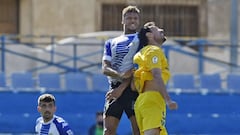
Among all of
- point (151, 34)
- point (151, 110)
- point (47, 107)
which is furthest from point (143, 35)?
point (47, 107)

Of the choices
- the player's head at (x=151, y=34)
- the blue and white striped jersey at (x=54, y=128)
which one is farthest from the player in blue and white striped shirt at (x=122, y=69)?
the blue and white striped jersey at (x=54, y=128)

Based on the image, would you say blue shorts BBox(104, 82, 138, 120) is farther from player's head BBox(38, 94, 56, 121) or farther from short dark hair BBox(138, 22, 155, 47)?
player's head BBox(38, 94, 56, 121)

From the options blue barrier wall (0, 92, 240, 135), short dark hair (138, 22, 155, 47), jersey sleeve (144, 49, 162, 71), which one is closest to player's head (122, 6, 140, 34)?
short dark hair (138, 22, 155, 47)

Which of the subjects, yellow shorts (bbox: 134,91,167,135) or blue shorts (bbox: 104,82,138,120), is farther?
blue shorts (bbox: 104,82,138,120)

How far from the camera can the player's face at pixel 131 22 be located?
1076 centimetres

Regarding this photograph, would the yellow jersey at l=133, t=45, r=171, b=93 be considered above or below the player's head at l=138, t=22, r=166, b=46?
below

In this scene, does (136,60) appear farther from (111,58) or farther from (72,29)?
(72,29)

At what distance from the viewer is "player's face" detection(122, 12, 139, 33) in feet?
35.3

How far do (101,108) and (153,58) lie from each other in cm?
957

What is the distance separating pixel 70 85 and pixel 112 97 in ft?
31.8

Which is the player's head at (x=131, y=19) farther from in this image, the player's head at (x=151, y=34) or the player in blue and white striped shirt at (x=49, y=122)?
the player in blue and white striped shirt at (x=49, y=122)

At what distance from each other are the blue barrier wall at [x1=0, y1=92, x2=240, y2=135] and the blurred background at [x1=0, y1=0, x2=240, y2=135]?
0.02 metres

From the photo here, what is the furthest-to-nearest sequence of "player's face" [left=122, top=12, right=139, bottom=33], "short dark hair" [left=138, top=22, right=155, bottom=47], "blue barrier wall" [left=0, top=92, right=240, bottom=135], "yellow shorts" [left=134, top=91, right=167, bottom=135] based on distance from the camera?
"blue barrier wall" [left=0, top=92, right=240, bottom=135] → "player's face" [left=122, top=12, right=139, bottom=33] → "short dark hair" [left=138, top=22, right=155, bottom=47] → "yellow shorts" [left=134, top=91, right=167, bottom=135]

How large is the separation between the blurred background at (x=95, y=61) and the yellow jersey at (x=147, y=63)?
26.5ft
